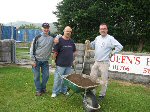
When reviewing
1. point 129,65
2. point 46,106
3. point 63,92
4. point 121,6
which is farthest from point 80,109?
point 121,6

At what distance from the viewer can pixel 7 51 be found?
18.3 meters

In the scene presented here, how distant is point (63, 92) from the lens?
34.8 ft

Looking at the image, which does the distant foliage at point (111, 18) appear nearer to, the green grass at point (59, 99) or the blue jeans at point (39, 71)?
the green grass at point (59, 99)

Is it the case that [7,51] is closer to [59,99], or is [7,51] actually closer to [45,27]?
[45,27]

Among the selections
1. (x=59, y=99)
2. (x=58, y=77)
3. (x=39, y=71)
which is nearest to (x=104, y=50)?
(x=58, y=77)

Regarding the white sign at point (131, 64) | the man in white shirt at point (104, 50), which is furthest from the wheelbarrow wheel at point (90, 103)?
the white sign at point (131, 64)

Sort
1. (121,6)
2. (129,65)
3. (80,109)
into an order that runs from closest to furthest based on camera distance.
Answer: (80,109)
(129,65)
(121,6)

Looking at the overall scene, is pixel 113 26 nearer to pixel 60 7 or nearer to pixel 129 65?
pixel 60 7

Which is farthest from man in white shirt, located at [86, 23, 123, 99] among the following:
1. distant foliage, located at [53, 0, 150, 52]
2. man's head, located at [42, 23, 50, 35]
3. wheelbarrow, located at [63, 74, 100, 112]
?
distant foliage, located at [53, 0, 150, 52]

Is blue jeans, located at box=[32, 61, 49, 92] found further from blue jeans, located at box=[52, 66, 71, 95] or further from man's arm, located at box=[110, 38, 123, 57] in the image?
man's arm, located at box=[110, 38, 123, 57]

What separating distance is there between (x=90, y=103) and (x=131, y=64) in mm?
5583

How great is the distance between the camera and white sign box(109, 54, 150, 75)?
13461 mm

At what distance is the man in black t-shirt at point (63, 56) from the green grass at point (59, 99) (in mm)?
523

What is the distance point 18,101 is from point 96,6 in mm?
12714
